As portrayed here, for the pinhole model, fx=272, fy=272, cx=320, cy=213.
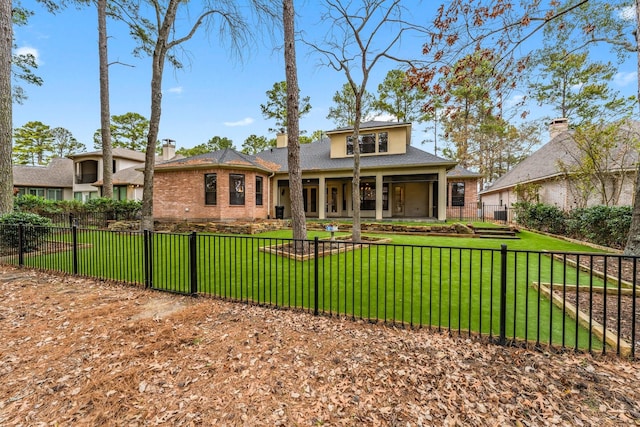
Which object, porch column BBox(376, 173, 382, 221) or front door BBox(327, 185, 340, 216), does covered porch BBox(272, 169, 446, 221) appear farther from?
porch column BBox(376, 173, 382, 221)

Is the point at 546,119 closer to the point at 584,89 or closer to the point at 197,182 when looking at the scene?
the point at 584,89

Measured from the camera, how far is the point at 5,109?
805 cm

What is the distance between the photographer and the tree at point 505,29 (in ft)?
18.5

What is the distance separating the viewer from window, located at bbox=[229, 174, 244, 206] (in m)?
14.7

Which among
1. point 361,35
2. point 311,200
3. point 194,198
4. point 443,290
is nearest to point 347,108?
point 311,200

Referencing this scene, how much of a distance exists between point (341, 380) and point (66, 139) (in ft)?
179

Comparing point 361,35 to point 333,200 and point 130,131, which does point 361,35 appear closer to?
point 333,200

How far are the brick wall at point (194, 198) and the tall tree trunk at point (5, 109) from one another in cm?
690

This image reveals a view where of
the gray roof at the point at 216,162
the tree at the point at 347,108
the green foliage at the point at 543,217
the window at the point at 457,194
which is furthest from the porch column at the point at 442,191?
the tree at the point at 347,108

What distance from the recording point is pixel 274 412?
2240 millimetres

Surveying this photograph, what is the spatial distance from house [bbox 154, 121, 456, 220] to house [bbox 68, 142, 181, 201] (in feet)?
33.8

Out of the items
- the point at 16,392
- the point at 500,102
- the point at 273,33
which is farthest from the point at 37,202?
the point at 500,102

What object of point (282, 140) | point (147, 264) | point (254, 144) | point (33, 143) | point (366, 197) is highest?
point (33, 143)

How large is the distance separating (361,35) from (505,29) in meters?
5.57
